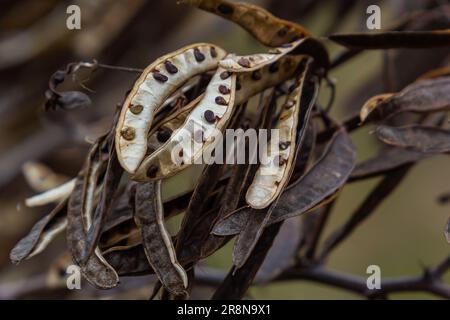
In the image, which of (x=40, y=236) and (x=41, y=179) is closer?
(x=40, y=236)

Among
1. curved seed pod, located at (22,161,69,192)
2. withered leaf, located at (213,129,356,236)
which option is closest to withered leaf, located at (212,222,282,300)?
withered leaf, located at (213,129,356,236)

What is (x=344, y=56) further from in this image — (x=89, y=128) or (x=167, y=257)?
(x=89, y=128)

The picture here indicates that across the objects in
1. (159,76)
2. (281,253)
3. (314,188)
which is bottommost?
(281,253)

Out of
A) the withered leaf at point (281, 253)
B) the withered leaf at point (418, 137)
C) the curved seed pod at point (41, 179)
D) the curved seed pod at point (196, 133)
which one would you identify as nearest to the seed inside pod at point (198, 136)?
the curved seed pod at point (196, 133)

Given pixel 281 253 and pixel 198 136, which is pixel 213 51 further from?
pixel 281 253

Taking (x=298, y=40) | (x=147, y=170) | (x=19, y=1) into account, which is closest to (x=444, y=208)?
(x=19, y=1)

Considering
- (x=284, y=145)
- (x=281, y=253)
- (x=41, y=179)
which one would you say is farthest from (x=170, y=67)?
(x=41, y=179)
